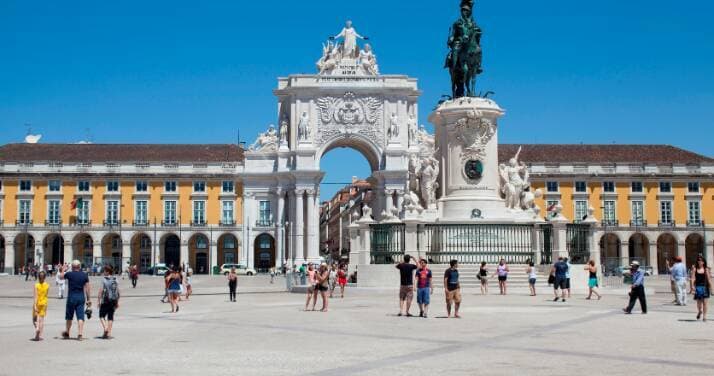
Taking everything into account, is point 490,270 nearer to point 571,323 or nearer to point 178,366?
point 571,323

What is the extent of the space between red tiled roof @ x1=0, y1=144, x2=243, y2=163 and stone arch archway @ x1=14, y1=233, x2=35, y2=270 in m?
7.12

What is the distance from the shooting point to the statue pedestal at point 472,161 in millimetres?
31891

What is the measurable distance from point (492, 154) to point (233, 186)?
6059cm

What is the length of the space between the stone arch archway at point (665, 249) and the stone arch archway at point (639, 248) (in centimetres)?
125

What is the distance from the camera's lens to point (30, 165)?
89812mm

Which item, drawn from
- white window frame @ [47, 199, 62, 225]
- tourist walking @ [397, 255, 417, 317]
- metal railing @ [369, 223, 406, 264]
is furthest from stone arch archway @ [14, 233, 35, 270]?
tourist walking @ [397, 255, 417, 317]

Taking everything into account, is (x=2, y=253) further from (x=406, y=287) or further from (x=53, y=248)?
(x=406, y=287)

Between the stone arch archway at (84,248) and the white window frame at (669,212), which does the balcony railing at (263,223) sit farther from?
the white window frame at (669,212)

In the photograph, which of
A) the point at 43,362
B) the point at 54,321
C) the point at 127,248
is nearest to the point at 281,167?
the point at 127,248

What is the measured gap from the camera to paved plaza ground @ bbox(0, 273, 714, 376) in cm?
1217

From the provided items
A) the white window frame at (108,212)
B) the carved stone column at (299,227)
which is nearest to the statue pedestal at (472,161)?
the carved stone column at (299,227)

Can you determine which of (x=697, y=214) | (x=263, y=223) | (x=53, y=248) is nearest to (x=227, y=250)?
(x=263, y=223)

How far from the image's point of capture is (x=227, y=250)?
307ft

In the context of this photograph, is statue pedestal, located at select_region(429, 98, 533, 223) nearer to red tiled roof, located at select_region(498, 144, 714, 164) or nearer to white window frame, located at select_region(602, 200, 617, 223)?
red tiled roof, located at select_region(498, 144, 714, 164)
